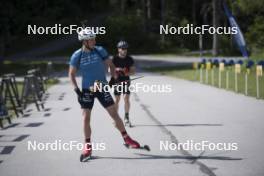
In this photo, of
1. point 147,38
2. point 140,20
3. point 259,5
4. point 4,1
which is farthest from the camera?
point 140,20

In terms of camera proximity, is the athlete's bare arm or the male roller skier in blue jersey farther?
the athlete's bare arm

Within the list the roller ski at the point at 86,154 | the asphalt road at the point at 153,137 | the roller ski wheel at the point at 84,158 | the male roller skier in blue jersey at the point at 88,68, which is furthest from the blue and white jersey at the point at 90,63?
the asphalt road at the point at 153,137

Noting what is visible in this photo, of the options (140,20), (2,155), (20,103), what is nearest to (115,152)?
(2,155)

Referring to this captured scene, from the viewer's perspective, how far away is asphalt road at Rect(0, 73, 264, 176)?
28.1 feet

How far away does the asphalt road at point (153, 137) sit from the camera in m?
8.56

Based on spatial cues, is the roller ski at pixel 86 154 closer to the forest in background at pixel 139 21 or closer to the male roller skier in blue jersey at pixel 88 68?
the male roller skier in blue jersey at pixel 88 68

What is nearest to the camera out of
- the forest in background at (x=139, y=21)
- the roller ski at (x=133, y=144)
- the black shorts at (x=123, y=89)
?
the roller ski at (x=133, y=144)

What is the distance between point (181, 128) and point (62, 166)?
4.27 metres

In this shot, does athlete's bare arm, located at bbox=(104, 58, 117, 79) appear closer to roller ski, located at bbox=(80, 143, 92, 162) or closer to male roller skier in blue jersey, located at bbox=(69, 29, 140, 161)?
male roller skier in blue jersey, located at bbox=(69, 29, 140, 161)

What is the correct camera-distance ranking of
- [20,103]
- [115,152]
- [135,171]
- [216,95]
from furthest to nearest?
1. [216,95]
2. [20,103]
3. [115,152]
4. [135,171]

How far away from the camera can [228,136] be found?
37.0 feet

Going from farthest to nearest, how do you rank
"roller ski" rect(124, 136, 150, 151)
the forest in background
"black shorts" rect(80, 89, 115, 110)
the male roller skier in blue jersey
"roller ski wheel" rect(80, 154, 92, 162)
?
1. the forest in background
2. "roller ski" rect(124, 136, 150, 151)
3. "black shorts" rect(80, 89, 115, 110)
4. the male roller skier in blue jersey
5. "roller ski wheel" rect(80, 154, 92, 162)

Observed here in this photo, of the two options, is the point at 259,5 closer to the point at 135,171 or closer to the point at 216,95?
the point at 216,95

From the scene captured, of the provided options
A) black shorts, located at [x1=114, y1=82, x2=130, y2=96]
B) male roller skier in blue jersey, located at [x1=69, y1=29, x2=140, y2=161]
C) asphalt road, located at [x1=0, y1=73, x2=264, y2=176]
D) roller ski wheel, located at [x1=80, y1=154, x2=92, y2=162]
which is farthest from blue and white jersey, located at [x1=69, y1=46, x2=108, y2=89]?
black shorts, located at [x1=114, y1=82, x2=130, y2=96]
